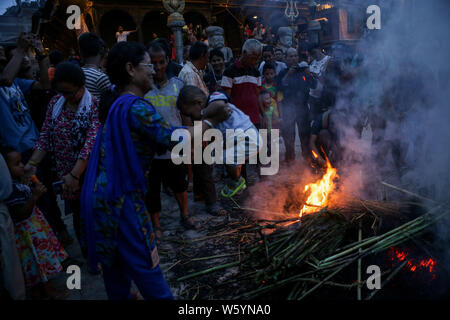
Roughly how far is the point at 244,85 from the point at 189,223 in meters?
2.68

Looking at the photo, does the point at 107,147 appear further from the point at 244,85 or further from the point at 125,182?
the point at 244,85

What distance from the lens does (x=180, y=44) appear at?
9.29 meters

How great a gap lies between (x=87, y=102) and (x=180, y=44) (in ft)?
22.7

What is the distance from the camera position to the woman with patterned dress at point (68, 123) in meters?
2.91

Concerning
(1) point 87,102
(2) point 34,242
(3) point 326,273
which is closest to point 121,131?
(1) point 87,102

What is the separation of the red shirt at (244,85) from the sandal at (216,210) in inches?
71.9

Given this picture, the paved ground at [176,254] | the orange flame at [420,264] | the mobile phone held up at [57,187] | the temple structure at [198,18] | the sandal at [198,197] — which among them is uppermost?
the temple structure at [198,18]

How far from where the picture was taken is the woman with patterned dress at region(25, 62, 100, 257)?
291cm

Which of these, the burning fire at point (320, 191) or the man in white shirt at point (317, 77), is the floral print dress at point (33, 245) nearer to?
the burning fire at point (320, 191)

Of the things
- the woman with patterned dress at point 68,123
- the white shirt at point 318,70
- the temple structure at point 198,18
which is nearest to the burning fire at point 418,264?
the woman with patterned dress at point 68,123

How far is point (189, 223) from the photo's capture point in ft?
13.4

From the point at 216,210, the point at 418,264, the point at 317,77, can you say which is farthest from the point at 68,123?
the point at 317,77

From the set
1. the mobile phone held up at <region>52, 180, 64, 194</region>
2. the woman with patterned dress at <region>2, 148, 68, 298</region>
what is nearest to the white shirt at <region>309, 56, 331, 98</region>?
the mobile phone held up at <region>52, 180, 64, 194</region>

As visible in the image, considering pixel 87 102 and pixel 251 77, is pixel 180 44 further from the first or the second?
pixel 87 102
